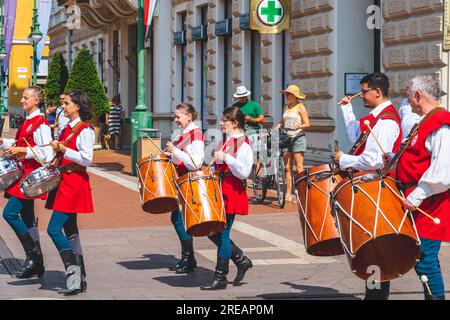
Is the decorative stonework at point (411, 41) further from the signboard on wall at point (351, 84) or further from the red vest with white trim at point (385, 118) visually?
the red vest with white trim at point (385, 118)

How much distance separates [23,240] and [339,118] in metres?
10.4

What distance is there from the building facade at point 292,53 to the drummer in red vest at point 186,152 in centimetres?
548

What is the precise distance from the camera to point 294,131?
47.5 ft

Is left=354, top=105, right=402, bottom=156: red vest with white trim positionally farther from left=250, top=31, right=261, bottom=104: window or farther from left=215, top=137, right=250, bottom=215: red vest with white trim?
left=250, top=31, right=261, bottom=104: window

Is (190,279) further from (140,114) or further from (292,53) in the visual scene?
(292,53)

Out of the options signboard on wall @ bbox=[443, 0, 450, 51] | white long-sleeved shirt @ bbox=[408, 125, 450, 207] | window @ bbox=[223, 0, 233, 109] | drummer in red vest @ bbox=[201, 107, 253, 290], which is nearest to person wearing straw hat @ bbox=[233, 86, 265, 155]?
signboard on wall @ bbox=[443, 0, 450, 51]

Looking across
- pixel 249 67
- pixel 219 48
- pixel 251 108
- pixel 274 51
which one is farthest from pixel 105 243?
pixel 219 48

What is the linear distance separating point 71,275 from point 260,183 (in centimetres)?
726

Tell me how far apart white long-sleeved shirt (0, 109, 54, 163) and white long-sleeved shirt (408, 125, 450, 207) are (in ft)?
11.6

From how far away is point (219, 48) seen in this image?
25000 millimetres

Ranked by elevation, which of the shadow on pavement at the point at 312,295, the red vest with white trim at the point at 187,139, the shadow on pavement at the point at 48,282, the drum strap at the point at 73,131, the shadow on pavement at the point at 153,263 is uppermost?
the drum strap at the point at 73,131

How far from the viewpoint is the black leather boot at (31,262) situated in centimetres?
875

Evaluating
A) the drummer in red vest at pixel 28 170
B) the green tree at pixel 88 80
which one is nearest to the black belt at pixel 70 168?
the drummer in red vest at pixel 28 170
